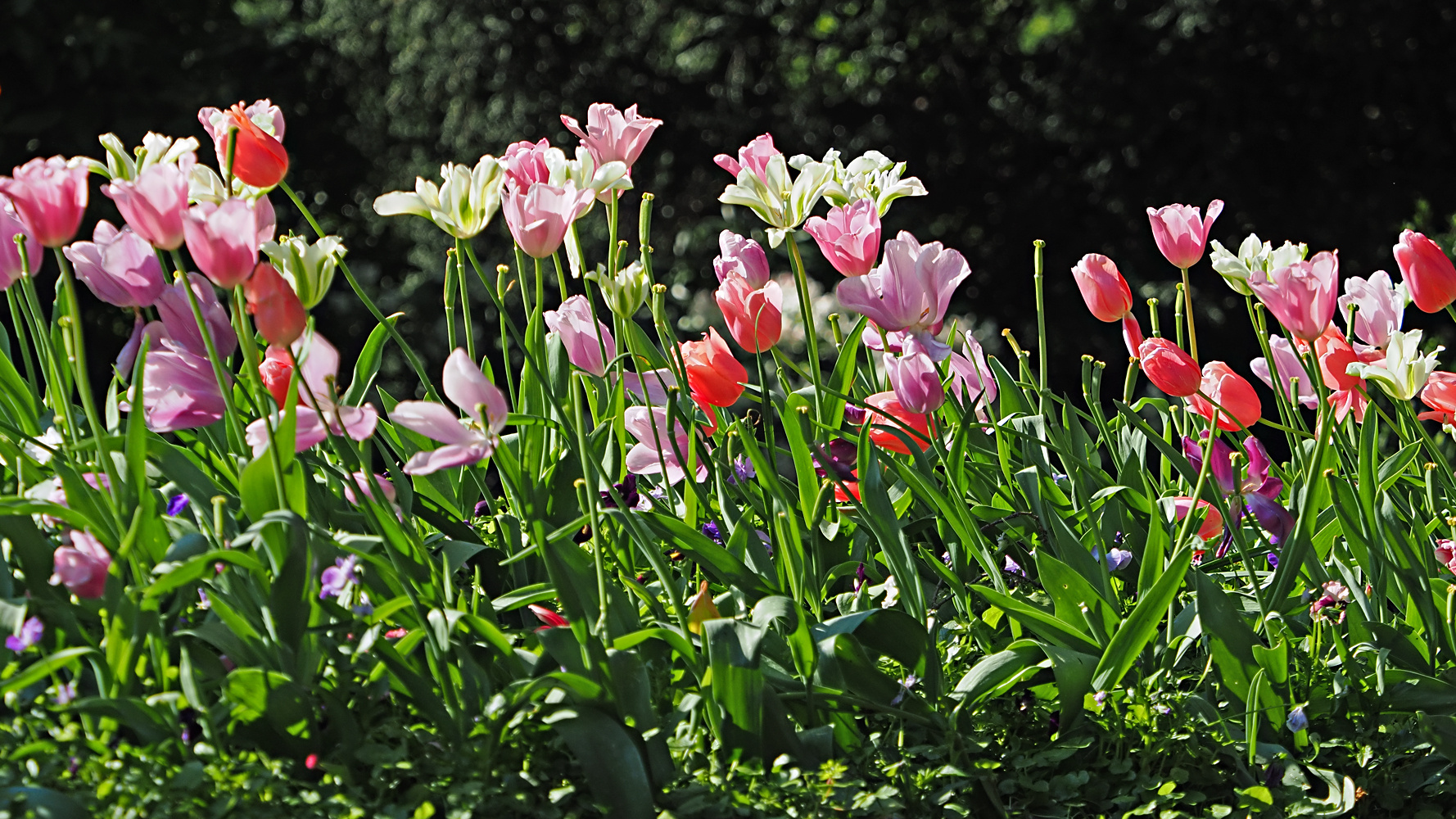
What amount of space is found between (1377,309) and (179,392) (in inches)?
51.8

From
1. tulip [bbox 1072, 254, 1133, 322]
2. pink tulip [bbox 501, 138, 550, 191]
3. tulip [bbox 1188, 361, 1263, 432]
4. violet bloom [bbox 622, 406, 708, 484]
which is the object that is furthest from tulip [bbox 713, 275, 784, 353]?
tulip [bbox 1188, 361, 1263, 432]

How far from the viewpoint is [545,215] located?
1.28 m

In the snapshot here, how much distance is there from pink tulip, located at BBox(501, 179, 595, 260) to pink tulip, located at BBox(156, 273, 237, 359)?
29cm

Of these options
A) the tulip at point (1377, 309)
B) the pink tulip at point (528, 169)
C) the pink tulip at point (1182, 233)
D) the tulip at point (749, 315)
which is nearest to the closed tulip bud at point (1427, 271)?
the tulip at point (1377, 309)

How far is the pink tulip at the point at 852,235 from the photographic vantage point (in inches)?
57.2

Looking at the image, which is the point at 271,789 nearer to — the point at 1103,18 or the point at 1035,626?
the point at 1035,626

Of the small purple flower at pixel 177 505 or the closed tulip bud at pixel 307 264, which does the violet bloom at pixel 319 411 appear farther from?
the small purple flower at pixel 177 505

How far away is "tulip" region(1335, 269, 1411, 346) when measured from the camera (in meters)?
1.54

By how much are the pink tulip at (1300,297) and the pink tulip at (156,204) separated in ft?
3.28

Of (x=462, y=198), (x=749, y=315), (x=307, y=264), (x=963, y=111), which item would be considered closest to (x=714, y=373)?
(x=749, y=315)

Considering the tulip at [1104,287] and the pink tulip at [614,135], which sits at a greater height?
the pink tulip at [614,135]

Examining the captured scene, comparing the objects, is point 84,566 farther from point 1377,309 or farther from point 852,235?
point 1377,309

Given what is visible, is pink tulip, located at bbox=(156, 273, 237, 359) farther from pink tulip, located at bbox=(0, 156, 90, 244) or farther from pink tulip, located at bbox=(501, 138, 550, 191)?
pink tulip, located at bbox=(501, 138, 550, 191)

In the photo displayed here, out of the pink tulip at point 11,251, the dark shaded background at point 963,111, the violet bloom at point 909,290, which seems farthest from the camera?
the dark shaded background at point 963,111
